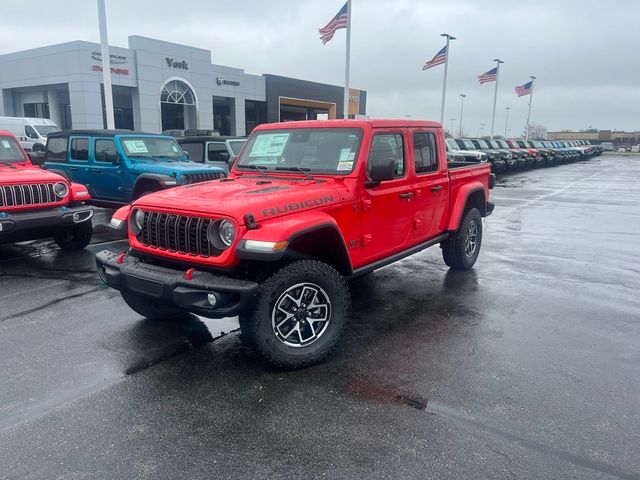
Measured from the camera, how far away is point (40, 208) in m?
6.82

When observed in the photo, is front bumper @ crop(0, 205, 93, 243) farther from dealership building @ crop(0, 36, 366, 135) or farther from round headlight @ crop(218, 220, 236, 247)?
dealership building @ crop(0, 36, 366, 135)

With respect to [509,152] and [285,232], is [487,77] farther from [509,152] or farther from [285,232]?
[285,232]

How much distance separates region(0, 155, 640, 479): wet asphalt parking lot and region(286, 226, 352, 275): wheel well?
0.75m

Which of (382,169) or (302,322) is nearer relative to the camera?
(302,322)

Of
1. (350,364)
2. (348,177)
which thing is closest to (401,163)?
(348,177)

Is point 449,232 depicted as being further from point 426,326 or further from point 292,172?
point 292,172

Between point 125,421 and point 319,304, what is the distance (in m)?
1.64

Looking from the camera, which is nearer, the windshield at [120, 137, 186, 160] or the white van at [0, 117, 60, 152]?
the windshield at [120, 137, 186, 160]

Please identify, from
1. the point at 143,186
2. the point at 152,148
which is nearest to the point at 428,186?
the point at 143,186

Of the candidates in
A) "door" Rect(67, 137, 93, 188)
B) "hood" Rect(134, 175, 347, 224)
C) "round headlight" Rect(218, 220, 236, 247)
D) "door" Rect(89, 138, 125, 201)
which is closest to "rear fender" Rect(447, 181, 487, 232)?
"hood" Rect(134, 175, 347, 224)

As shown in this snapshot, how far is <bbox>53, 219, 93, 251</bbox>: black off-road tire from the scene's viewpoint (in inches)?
301

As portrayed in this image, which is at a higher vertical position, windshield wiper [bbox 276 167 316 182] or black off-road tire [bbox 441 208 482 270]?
windshield wiper [bbox 276 167 316 182]

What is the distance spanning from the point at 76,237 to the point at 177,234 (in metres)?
4.78

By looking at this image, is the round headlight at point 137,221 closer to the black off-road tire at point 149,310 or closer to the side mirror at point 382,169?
the black off-road tire at point 149,310
